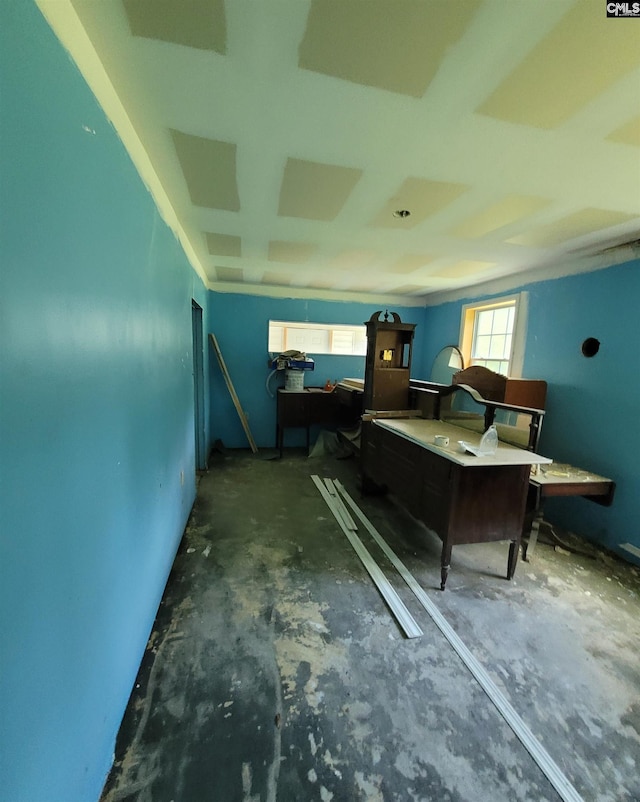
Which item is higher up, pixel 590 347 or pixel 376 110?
pixel 376 110

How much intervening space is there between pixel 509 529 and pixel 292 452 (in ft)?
10.6

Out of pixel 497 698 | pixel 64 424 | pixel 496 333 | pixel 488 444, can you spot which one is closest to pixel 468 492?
pixel 488 444

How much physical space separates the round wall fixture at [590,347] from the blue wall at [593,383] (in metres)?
0.03

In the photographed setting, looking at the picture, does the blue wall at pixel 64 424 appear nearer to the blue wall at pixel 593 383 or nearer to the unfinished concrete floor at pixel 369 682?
the unfinished concrete floor at pixel 369 682

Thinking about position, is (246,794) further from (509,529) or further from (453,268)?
(453,268)

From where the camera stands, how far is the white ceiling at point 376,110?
921mm

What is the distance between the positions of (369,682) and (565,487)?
203cm

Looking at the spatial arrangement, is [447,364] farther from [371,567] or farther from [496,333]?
[371,567]

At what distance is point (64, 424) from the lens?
86 cm

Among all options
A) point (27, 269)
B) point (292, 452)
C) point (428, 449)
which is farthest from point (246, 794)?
point (292, 452)

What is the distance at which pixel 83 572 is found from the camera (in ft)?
3.14

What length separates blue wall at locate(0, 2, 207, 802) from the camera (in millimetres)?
652

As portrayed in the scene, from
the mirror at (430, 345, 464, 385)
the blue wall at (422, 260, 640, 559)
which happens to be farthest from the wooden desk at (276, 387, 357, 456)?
the blue wall at (422, 260, 640, 559)

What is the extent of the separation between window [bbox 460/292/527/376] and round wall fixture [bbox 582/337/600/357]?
24.3 inches
